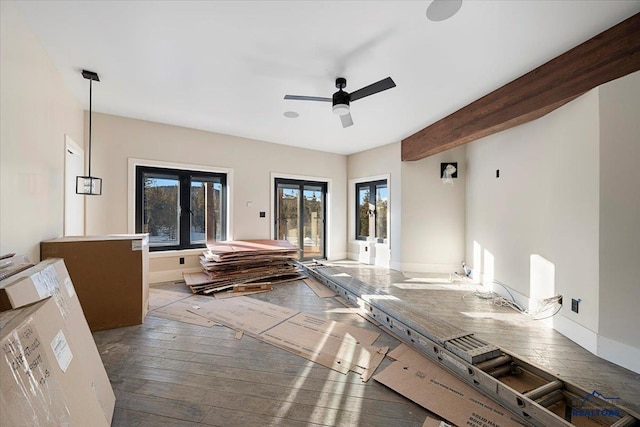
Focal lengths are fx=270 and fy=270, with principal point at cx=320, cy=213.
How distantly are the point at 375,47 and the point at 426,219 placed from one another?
367cm

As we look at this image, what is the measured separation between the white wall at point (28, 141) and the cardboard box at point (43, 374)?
1087 millimetres

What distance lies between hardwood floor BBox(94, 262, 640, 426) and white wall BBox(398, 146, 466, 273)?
2.19 m

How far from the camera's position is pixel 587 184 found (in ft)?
8.03

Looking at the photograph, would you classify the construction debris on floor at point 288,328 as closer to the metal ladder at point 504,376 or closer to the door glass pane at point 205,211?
the metal ladder at point 504,376

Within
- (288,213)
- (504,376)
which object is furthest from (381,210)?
(504,376)

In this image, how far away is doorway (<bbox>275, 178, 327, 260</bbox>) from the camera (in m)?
5.86

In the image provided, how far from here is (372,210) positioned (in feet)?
20.2

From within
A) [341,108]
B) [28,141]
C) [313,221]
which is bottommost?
[313,221]

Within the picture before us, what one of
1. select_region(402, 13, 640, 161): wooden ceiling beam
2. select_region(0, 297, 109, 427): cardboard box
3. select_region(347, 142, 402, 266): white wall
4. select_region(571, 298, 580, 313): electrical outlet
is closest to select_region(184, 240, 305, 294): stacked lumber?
select_region(347, 142, 402, 266): white wall

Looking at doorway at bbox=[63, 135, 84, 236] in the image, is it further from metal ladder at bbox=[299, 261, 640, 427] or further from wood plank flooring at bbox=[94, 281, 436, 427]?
metal ladder at bbox=[299, 261, 640, 427]

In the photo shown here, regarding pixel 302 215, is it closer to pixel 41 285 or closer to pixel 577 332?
pixel 577 332

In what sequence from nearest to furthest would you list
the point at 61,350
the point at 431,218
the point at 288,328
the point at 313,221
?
the point at 61,350 < the point at 288,328 < the point at 431,218 < the point at 313,221

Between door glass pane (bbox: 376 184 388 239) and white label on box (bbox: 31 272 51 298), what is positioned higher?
door glass pane (bbox: 376 184 388 239)

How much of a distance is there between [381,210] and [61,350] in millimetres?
5443
